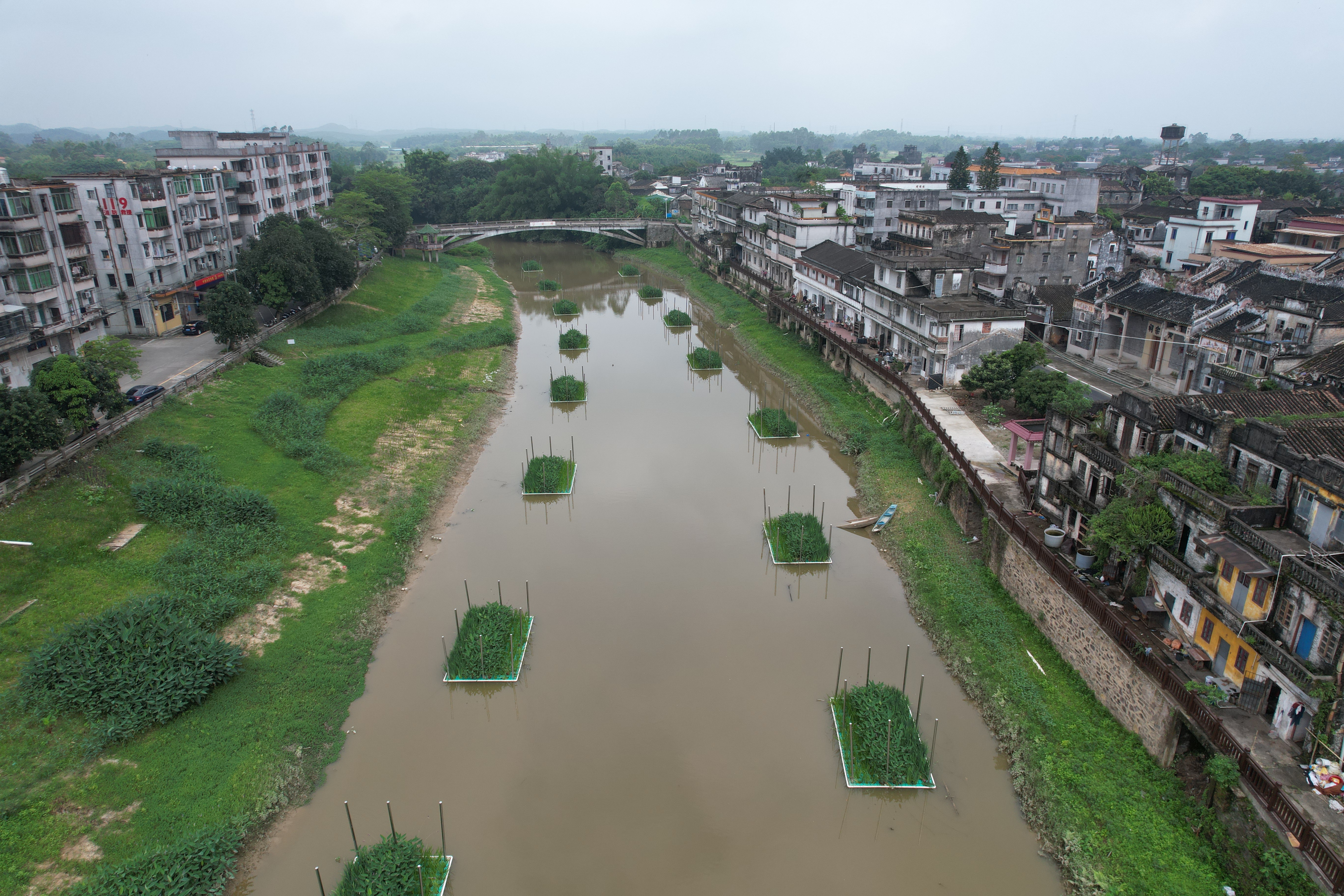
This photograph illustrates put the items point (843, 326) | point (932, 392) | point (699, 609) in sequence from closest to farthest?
1. point (699, 609)
2. point (932, 392)
3. point (843, 326)

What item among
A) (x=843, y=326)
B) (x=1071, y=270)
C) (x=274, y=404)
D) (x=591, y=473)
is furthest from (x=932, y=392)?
(x=274, y=404)

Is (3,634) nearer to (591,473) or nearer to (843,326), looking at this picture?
(591,473)

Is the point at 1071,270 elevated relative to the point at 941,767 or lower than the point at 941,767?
elevated

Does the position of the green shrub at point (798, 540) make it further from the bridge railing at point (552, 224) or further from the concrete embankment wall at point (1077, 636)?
the bridge railing at point (552, 224)

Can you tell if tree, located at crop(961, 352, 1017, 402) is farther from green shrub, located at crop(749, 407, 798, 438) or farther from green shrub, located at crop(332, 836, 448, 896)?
green shrub, located at crop(332, 836, 448, 896)

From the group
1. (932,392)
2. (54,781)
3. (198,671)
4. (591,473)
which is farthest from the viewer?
(932,392)

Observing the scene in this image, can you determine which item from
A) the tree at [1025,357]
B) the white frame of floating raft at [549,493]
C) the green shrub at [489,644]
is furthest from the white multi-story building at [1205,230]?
the green shrub at [489,644]

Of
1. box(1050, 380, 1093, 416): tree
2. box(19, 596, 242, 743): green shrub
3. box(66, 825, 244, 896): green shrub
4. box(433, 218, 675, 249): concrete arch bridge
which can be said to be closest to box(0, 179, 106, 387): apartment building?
box(19, 596, 242, 743): green shrub
